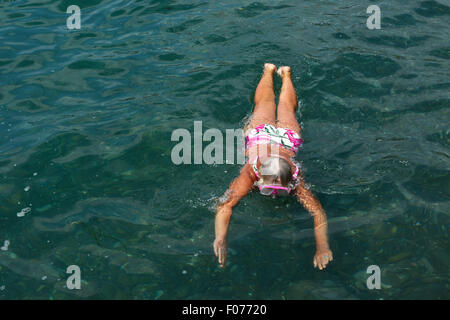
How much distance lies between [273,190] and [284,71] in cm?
364

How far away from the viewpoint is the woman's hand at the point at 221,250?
5.52 m

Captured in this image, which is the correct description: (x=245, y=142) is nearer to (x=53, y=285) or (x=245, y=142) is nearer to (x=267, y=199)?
(x=267, y=199)

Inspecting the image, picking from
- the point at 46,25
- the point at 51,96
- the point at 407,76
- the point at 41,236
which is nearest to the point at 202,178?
the point at 41,236

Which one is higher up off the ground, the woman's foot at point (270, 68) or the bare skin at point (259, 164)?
the woman's foot at point (270, 68)

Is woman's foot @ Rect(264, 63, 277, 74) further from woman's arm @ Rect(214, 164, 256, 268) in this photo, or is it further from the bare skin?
woman's arm @ Rect(214, 164, 256, 268)

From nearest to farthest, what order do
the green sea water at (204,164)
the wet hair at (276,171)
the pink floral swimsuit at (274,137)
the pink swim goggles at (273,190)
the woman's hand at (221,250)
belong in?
the woman's hand at (221,250) < the green sea water at (204,164) < the wet hair at (276,171) < the pink swim goggles at (273,190) < the pink floral swimsuit at (274,137)

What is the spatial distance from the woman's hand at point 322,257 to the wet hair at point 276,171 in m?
1.01

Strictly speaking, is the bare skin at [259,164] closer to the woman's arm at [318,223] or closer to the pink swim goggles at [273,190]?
the woman's arm at [318,223]

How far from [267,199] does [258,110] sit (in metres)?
2.01

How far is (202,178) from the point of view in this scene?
6895mm

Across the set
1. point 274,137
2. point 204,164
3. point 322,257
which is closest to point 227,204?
point 204,164

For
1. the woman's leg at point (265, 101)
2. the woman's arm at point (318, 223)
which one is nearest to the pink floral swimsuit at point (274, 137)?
the woman's leg at point (265, 101)

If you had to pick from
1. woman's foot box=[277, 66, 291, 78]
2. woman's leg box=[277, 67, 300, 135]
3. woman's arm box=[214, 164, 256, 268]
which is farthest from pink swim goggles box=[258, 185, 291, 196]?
woman's foot box=[277, 66, 291, 78]

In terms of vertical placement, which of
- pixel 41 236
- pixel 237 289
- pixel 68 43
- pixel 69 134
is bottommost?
pixel 237 289
